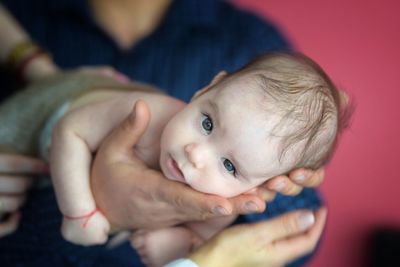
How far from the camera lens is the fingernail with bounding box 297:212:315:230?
2.29 feet

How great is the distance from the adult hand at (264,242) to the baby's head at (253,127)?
9cm

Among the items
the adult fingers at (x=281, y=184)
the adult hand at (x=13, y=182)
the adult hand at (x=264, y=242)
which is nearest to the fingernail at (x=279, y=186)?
the adult fingers at (x=281, y=184)

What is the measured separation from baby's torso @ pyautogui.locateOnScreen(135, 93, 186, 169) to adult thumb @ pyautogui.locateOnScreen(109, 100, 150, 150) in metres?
0.03

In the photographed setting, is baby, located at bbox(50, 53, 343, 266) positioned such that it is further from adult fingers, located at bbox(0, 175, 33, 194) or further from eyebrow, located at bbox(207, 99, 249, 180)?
adult fingers, located at bbox(0, 175, 33, 194)

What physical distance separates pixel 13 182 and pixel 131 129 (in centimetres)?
25

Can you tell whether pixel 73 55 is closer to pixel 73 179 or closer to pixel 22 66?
pixel 22 66

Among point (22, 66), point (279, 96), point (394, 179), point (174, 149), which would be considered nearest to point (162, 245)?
point (174, 149)

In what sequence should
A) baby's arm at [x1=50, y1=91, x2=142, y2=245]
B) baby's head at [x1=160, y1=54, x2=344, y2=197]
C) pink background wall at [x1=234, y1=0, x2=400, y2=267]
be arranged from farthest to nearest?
pink background wall at [x1=234, y1=0, x2=400, y2=267] < baby's arm at [x1=50, y1=91, x2=142, y2=245] < baby's head at [x1=160, y1=54, x2=344, y2=197]

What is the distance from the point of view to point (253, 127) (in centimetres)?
52

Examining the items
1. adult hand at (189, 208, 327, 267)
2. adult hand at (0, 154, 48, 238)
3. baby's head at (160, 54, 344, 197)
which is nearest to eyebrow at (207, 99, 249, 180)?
baby's head at (160, 54, 344, 197)

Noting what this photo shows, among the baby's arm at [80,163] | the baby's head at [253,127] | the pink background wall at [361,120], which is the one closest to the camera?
the baby's head at [253,127]

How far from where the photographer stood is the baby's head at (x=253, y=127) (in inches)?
20.4

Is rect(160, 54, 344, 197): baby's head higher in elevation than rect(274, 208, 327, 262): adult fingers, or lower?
higher

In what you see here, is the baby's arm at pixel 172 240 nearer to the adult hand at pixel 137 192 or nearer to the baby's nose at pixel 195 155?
the adult hand at pixel 137 192
